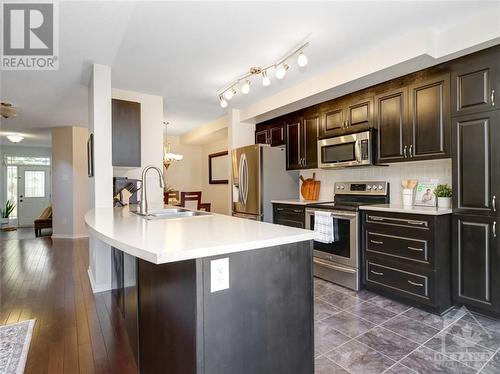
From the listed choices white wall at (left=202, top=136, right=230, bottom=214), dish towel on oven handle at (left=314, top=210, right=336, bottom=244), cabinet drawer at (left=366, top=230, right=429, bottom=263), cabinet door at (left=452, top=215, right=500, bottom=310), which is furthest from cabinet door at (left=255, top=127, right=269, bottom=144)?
cabinet door at (left=452, top=215, right=500, bottom=310)

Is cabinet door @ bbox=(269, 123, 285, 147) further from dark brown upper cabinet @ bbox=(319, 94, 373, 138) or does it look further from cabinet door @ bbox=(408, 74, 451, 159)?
cabinet door @ bbox=(408, 74, 451, 159)

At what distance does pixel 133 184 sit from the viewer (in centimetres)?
363

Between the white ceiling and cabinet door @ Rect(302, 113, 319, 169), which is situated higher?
the white ceiling

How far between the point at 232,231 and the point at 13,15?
7.76 feet

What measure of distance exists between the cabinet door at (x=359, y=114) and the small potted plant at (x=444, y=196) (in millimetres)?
1013

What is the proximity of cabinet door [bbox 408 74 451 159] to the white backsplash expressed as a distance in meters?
0.31

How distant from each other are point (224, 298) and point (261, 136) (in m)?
4.07

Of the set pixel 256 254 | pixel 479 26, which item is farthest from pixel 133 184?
pixel 479 26

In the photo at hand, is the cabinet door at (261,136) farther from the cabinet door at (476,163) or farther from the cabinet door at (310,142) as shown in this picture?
the cabinet door at (476,163)

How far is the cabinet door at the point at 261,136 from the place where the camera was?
4918mm

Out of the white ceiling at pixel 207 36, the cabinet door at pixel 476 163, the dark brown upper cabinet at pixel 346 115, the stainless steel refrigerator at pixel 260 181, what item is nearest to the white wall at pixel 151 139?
the white ceiling at pixel 207 36

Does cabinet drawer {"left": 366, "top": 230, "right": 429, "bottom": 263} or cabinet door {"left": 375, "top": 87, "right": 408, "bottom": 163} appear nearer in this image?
cabinet drawer {"left": 366, "top": 230, "right": 429, "bottom": 263}

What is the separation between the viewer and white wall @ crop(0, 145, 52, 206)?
8438mm

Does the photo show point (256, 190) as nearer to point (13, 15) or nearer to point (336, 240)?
point (336, 240)
